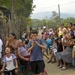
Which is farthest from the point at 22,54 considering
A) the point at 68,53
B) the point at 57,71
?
the point at 68,53

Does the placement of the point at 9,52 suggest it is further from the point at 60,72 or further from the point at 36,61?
the point at 60,72

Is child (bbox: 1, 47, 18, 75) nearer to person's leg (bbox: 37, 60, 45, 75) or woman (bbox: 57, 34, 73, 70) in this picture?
person's leg (bbox: 37, 60, 45, 75)

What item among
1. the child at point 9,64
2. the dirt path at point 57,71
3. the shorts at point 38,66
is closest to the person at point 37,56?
the shorts at point 38,66

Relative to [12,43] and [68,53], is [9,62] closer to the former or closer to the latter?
[12,43]

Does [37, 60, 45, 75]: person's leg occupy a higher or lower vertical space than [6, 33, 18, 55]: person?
lower

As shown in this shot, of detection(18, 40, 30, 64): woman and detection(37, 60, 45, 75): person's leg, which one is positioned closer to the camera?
detection(37, 60, 45, 75): person's leg

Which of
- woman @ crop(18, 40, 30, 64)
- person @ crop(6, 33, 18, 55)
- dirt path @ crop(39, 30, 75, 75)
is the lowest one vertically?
dirt path @ crop(39, 30, 75, 75)

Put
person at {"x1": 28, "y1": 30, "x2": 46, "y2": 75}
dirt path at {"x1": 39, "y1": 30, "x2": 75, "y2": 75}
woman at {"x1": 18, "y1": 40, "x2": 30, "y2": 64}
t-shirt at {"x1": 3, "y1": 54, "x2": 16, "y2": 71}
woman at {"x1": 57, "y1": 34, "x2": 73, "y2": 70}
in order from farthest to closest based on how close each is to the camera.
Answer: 1. woman at {"x1": 57, "y1": 34, "x2": 73, "y2": 70}
2. dirt path at {"x1": 39, "y1": 30, "x2": 75, "y2": 75}
3. woman at {"x1": 18, "y1": 40, "x2": 30, "y2": 64}
4. t-shirt at {"x1": 3, "y1": 54, "x2": 16, "y2": 71}
5. person at {"x1": 28, "y1": 30, "x2": 46, "y2": 75}

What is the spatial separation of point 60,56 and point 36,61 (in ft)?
11.5

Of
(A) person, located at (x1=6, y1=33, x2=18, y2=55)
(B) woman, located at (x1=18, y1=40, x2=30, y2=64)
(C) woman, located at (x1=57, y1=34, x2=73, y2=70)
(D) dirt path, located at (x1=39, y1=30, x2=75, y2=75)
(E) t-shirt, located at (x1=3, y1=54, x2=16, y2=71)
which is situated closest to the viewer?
(E) t-shirt, located at (x1=3, y1=54, x2=16, y2=71)

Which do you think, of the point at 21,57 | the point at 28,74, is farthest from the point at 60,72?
the point at 21,57

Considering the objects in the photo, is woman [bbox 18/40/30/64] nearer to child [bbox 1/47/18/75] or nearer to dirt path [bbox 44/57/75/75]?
child [bbox 1/47/18/75]

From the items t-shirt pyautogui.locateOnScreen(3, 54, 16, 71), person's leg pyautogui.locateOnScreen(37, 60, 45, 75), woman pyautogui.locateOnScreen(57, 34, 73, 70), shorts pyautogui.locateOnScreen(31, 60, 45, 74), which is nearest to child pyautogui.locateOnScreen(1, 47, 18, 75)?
t-shirt pyautogui.locateOnScreen(3, 54, 16, 71)

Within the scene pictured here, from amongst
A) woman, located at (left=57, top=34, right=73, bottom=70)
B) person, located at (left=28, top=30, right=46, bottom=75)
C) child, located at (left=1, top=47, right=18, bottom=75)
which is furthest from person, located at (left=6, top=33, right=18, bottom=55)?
woman, located at (left=57, top=34, right=73, bottom=70)
